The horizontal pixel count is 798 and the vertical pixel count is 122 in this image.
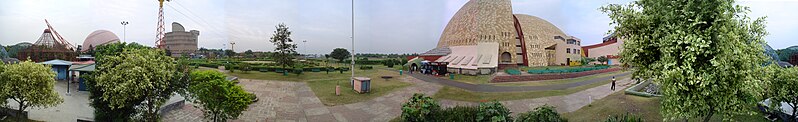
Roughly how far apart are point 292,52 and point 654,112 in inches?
380

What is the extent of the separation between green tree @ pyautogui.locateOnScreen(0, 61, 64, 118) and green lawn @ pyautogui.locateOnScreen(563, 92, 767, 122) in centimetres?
952

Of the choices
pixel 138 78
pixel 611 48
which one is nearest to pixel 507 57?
pixel 611 48

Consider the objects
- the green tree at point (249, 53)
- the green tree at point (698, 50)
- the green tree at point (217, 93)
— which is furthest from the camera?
the green tree at point (249, 53)

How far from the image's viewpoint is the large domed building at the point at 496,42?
8.43 metres

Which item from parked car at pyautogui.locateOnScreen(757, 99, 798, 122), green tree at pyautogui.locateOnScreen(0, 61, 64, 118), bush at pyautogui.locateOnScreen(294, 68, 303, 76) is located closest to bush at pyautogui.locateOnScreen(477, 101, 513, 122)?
parked car at pyautogui.locateOnScreen(757, 99, 798, 122)

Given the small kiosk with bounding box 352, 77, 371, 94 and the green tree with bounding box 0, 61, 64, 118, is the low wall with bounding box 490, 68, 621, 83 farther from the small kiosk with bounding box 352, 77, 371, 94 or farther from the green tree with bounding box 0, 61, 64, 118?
the green tree with bounding box 0, 61, 64, 118

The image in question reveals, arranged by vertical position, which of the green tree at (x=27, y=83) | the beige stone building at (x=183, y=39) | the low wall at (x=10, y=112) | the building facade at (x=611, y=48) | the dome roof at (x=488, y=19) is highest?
the dome roof at (x=488, y=19)

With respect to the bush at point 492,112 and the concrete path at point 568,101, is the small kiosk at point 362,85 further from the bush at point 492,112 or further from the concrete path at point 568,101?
the concrete path at point 568,101

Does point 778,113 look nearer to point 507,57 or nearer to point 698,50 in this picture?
point 698,50

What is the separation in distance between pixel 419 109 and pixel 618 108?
345cm

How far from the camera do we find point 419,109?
14.7 ft

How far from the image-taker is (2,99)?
5051 mm

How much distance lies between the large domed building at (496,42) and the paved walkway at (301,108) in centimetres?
255

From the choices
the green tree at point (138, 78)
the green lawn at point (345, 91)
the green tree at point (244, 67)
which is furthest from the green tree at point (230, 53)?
the green tree at point (138, 78)
